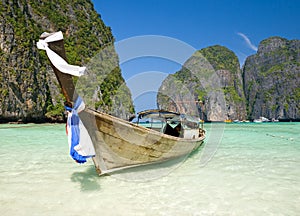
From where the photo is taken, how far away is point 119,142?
4918mm

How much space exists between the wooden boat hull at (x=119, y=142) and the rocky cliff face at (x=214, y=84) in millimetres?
93397

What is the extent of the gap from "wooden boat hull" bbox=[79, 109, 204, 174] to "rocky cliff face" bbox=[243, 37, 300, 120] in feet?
345

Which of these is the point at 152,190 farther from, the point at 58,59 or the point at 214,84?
the point at 214,84

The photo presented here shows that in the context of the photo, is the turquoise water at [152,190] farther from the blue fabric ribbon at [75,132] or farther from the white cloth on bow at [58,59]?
the white cloth on bow at [58,59]

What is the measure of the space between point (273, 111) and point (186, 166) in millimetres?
111218

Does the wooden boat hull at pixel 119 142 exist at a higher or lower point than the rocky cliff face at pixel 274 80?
lower

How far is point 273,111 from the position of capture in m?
104

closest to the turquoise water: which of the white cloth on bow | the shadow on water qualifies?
the shadow on water

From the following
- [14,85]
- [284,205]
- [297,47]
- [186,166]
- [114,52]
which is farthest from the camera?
[297,47]

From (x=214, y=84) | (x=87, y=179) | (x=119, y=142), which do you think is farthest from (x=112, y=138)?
(x=214, y=84)

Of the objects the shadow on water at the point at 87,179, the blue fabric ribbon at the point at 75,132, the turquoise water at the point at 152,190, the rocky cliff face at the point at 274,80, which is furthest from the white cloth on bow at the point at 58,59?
the rocky cliff face at the point at 274,80

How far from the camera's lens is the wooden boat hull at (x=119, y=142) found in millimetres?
4555

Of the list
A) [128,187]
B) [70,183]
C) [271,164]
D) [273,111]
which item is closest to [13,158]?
[70,183]

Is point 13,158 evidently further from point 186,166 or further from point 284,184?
point 284,184
